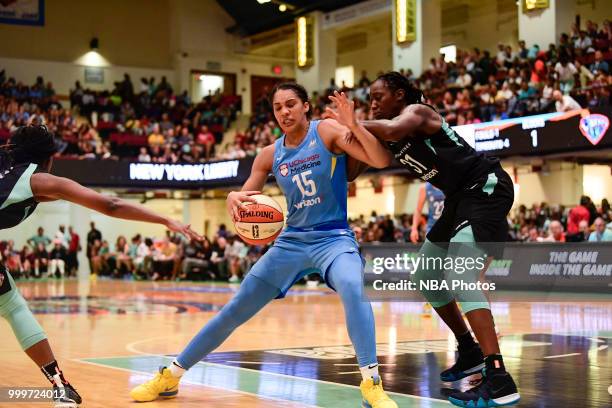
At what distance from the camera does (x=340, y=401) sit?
5551 millimetres

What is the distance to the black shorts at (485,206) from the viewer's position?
553 centimetres

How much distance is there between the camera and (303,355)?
26.0ft

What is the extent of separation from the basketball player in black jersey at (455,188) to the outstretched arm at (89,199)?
137 centimetres

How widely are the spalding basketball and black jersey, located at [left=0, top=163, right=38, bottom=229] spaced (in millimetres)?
1269

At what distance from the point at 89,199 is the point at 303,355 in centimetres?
356

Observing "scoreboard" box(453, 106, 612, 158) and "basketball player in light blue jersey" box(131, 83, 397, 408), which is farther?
"scoreboard" box(453, 106, 612, 158)

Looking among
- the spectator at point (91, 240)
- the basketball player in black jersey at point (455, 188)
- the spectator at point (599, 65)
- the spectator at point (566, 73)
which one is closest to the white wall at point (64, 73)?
the spectator at point (91, 240)

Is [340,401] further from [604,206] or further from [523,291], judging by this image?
[604,206]

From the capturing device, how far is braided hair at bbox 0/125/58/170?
5.09m

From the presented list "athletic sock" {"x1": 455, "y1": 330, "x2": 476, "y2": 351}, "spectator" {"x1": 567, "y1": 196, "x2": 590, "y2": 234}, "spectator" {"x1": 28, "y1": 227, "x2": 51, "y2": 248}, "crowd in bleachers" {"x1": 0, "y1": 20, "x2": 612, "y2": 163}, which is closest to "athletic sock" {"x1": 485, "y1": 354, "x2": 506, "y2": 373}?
"athletic sock" {"x1": 455, "y1": 330, "x2": 476, "y2": 351}

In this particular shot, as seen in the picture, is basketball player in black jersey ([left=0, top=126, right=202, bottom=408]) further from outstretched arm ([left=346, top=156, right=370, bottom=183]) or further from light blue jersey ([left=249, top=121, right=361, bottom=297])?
outstretched arm ([left=346, top=156, right=370, bottom=183])

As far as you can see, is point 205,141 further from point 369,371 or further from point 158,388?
point 369,371

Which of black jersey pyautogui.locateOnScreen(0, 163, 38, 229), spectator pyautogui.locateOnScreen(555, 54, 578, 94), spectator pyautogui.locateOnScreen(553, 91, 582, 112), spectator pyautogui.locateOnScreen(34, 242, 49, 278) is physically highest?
spectator pyautogui.locateOnScreen(555, 54, 578, 94)

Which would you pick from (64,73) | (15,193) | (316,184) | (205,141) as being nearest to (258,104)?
(205,141)
